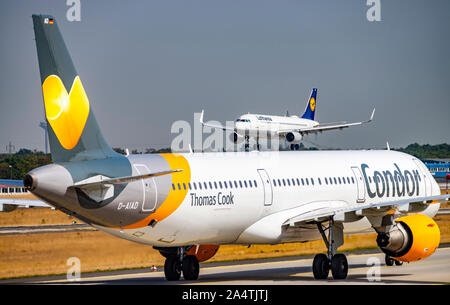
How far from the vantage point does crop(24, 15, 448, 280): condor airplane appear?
75.7ft

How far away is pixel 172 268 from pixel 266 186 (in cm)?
432

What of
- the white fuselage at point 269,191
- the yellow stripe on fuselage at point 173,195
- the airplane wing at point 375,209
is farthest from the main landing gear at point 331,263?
the yellow stripe on fuselage at point 173,195

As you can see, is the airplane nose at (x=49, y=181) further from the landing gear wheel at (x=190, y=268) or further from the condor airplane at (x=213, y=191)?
the landing gear wheel at (x=190, y=268)

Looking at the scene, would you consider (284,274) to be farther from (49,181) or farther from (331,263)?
(49,181)

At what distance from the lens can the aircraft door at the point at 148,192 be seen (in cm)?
2481

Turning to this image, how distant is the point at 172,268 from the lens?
97.7 feet

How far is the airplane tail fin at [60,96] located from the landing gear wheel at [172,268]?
7.46 m

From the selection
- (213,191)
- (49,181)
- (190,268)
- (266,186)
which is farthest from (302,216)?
(49,181)

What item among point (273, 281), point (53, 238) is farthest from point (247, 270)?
point (53, 238)

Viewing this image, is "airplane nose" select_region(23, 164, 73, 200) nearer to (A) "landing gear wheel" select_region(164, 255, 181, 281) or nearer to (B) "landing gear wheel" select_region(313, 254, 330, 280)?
(A) "landing gear wheel" select_region(164, 255, 181, 281)

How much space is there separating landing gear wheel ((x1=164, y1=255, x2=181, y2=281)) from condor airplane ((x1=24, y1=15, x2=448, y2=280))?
4 centimetres

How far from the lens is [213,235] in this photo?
28.0 m
